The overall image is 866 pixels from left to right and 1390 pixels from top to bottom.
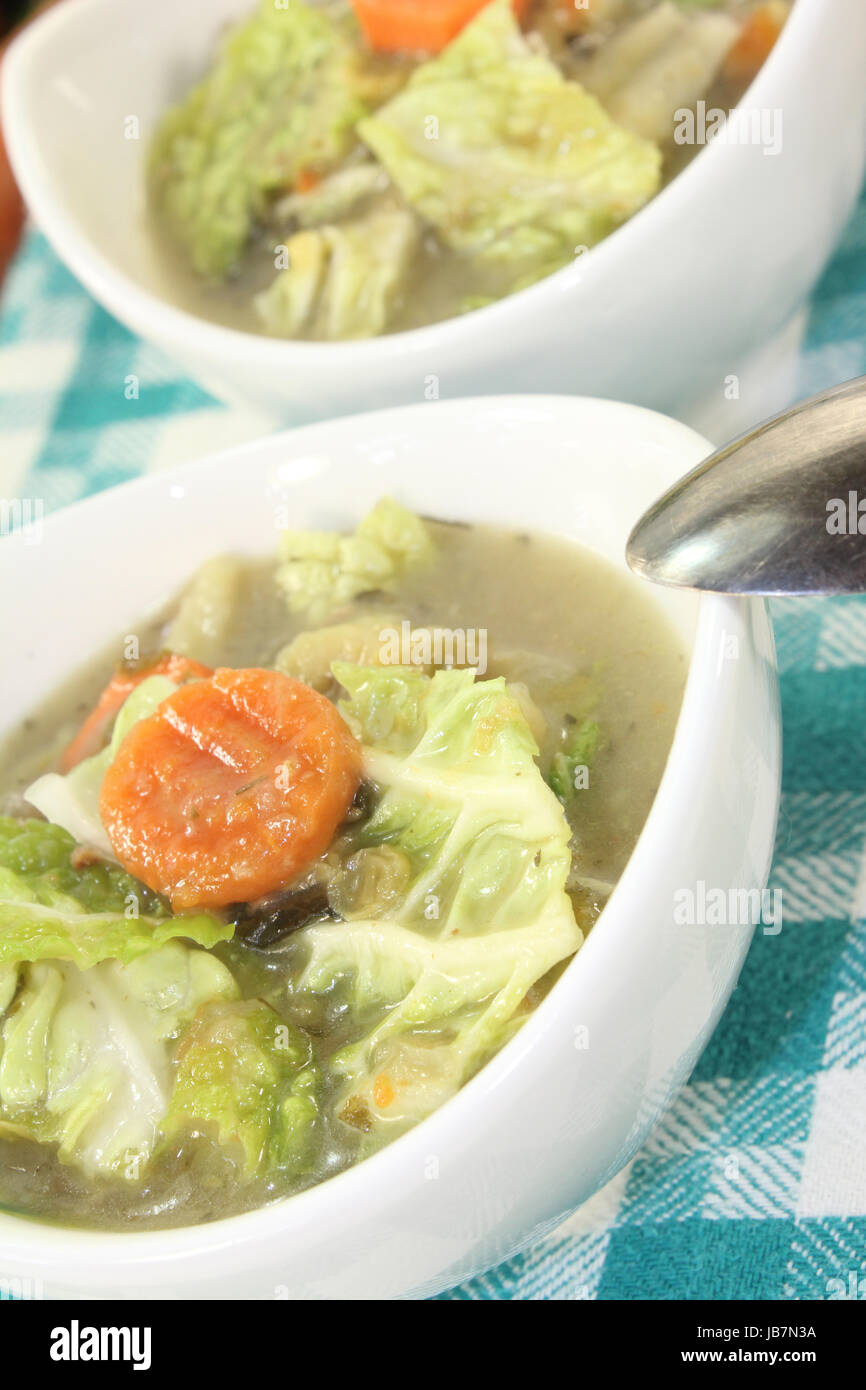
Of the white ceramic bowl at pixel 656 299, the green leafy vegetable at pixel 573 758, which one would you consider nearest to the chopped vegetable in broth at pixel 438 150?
the white ceramic bowl at pixel 656 299

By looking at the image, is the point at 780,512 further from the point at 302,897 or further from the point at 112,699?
the point at 112,699

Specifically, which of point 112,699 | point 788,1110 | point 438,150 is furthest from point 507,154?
point 788,1110

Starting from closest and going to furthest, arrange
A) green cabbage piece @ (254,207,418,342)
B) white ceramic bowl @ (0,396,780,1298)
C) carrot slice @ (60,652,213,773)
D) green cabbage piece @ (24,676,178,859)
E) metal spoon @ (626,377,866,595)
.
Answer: white ceramic bowl @ (0,396,780,1298), metal spoon @ (626,377,866,595), green cabbage piece @ (24,676,178,859), carrot slice @ (60,652,213,773), green cabbage piece @ (254,207,418,342)

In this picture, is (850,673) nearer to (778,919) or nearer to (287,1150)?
(778,919)

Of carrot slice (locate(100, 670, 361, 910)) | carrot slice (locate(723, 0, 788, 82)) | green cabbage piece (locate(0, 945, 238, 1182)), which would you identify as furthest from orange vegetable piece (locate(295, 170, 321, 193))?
green cabbage piece (locate(0, 945, 238, 1182))

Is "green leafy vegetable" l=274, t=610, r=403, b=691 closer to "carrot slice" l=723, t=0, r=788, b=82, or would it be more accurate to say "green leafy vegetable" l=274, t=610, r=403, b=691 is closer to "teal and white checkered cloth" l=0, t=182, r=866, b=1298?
"teal and white checkered cloth" l=0, t=182, r=866, b=1298
